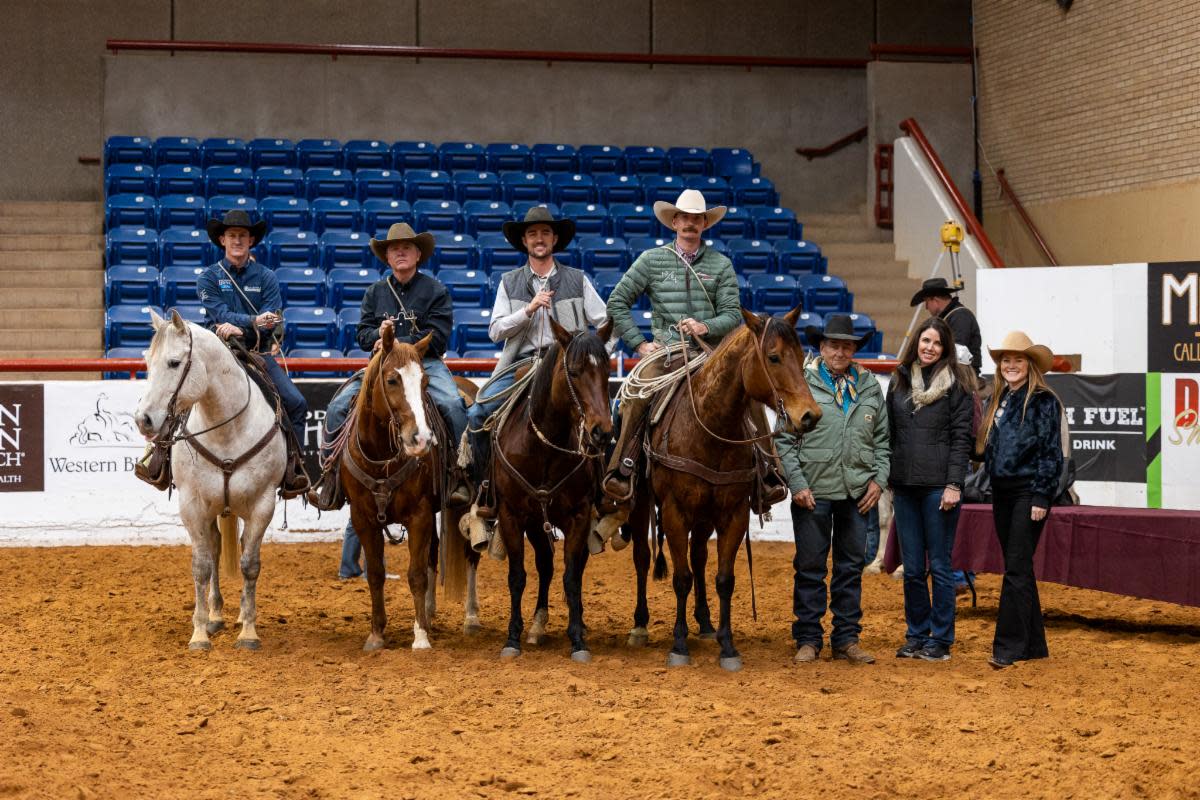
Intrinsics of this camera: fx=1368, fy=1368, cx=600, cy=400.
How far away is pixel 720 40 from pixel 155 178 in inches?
351

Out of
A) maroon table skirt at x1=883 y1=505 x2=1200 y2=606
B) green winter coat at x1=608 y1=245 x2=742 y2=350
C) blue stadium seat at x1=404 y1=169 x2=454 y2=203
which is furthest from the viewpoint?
blue stadium seat at x1=404 y1=169 x2=454 y2=203

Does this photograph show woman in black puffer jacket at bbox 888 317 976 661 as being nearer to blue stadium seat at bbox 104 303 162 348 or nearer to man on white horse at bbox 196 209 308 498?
man on white horse at bbox 196 209 308 498

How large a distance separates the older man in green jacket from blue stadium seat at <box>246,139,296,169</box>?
12662mm

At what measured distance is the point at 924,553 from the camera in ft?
24.6

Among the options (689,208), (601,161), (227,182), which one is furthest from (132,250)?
(689,208)

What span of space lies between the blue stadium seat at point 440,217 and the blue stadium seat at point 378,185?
31.1 inches

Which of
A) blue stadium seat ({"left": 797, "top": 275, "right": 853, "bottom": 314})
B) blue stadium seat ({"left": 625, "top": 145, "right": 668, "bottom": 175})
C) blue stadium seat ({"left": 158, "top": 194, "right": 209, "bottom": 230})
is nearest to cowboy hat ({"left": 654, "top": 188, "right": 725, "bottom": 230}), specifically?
blue stadium seat ({"left": 797, "top": 275, "right": 853, "bottom": 314})

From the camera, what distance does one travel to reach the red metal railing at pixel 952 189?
52.4ft

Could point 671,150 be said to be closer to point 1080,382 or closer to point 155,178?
point 155,178

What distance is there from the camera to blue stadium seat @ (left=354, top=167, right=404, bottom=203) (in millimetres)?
17859

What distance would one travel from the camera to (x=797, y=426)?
6.57 metres

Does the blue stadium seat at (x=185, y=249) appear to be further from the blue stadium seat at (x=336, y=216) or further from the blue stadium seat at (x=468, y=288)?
the blue stadium seat at (x=468, y=288)

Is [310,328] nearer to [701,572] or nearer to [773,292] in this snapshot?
[773,292]

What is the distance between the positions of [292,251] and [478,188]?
2.98 metres
